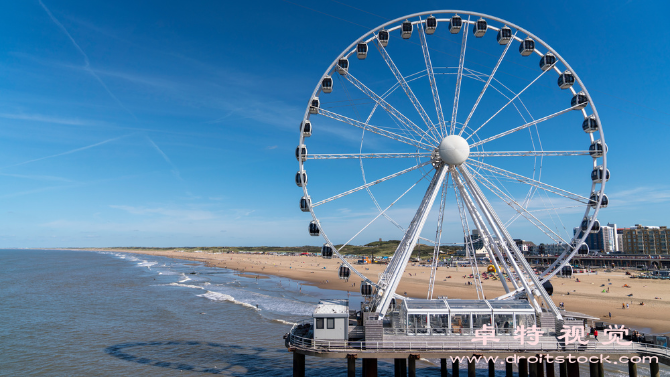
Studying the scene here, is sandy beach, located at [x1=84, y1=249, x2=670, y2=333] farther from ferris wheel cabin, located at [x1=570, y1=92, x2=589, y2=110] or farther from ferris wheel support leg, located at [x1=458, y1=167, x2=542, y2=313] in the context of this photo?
ferris wheel cabin, located at [x1=570, y1=92, x2=589, y2=110]

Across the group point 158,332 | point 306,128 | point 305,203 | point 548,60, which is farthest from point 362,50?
point 158,332

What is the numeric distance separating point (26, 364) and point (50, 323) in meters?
13.9

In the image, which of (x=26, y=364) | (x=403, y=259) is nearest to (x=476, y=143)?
(x=403, y=259)

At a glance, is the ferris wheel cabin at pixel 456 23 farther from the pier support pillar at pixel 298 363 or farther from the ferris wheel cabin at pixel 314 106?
the pier support pillar at pixel 298 363

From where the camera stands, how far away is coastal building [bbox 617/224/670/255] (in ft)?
419

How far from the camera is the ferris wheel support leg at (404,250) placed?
21.0 meters

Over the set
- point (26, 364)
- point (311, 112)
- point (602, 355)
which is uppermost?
point (311, 112)

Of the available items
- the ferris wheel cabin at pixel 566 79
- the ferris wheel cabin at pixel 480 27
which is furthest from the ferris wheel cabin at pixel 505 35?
the ferris wheel cabin at pixel 566 79

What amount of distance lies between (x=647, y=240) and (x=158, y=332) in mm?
155936

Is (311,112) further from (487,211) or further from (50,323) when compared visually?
(50,323)

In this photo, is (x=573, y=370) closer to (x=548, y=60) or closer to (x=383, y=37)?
(x=548, y=60)

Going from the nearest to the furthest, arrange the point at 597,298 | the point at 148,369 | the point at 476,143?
the point at 476,143 → the point at 148,369 → the point at 597,298

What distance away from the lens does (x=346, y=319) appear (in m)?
20.4

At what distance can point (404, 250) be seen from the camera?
22156 millimetres
